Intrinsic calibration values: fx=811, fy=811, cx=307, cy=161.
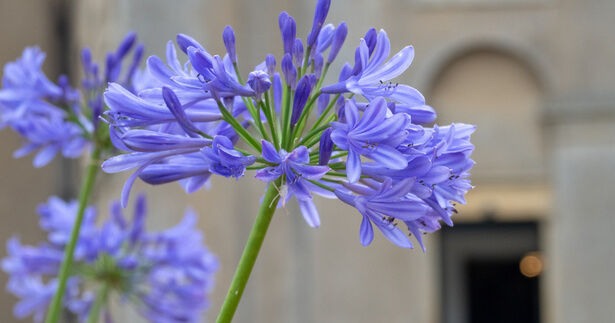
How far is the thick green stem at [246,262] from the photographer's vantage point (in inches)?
42.1

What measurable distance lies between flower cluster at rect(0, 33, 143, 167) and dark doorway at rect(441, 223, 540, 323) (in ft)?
22.1

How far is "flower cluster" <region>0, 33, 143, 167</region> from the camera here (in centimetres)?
196

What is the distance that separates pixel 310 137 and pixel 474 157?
21.3 feet

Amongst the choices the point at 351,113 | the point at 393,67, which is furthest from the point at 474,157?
the point at 351,113

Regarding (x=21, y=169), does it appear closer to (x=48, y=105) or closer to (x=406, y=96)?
(x=48, y=105)

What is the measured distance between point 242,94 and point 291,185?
16 cm

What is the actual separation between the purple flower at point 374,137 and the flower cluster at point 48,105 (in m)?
0.96

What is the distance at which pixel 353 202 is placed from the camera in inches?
47.1

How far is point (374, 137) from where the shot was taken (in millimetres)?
1085

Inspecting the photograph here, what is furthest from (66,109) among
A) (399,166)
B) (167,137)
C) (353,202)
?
(399,166)

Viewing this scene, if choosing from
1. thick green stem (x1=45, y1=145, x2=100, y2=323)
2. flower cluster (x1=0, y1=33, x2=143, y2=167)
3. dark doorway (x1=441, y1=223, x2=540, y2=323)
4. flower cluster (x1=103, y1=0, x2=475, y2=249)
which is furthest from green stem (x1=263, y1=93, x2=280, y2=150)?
dark doorway (x1=441, y1=223, x2=540, y2=323)

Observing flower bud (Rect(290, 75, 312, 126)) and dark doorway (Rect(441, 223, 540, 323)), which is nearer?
flower bud (Rect(290, 75, 312, 126))

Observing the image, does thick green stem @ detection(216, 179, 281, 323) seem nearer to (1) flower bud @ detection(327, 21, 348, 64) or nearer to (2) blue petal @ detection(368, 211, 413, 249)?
(2) blue petal @ detection(368, 211, 413, 249)

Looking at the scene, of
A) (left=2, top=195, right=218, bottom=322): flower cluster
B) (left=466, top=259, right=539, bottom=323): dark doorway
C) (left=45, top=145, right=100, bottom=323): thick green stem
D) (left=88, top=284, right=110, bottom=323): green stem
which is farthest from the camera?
(left=466, top=259, right=539, bottom=323): dark doorway
